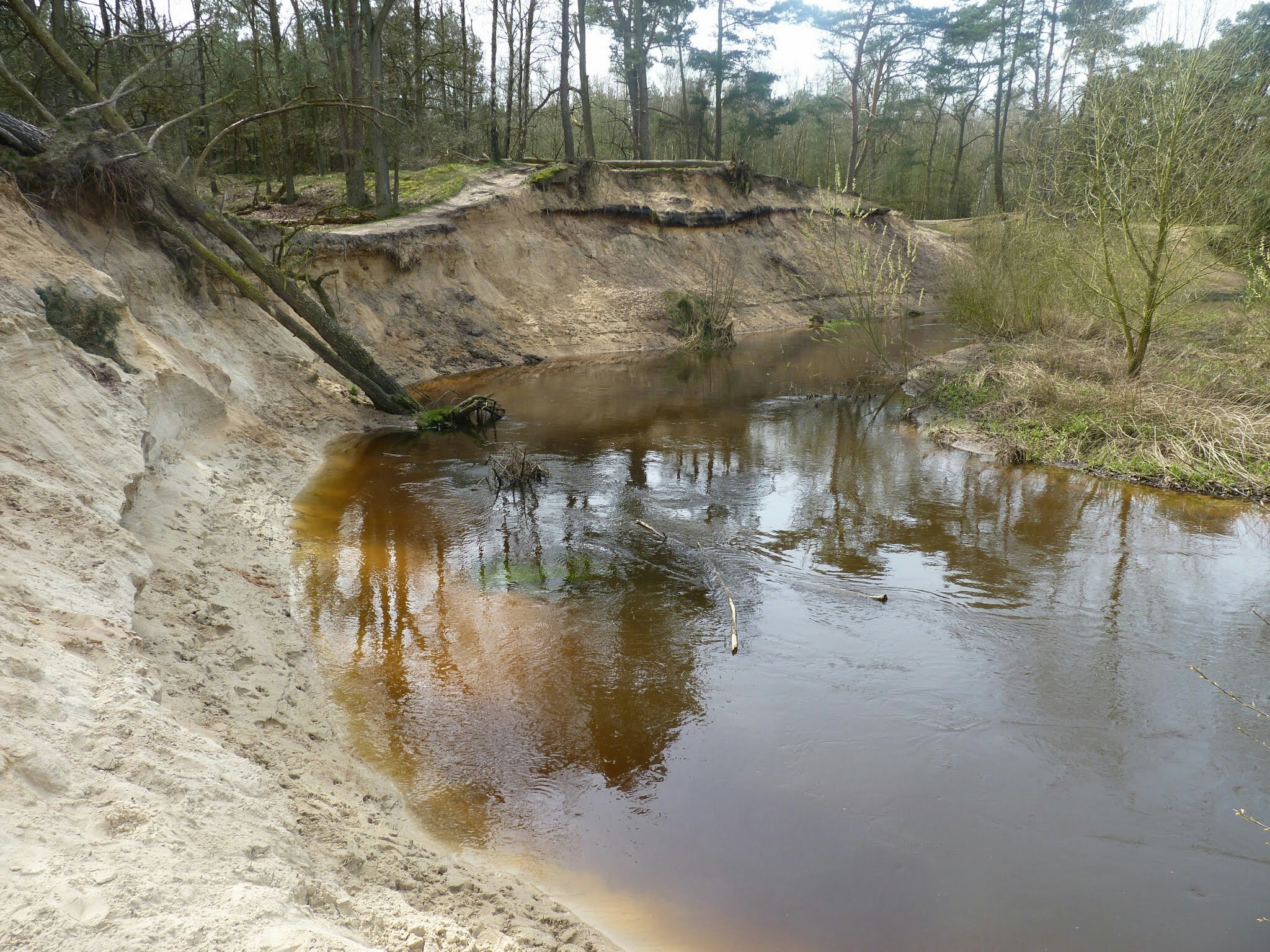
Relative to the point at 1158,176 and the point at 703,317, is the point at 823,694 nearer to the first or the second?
the point at 1158,176

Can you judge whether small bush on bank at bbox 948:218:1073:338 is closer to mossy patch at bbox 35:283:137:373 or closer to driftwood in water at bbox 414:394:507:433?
driftwood in water at bbox 414:394:507:433

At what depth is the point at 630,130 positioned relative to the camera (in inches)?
1323

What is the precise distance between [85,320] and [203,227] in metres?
5.68

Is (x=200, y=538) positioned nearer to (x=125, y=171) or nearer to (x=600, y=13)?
(x=125, y=171)

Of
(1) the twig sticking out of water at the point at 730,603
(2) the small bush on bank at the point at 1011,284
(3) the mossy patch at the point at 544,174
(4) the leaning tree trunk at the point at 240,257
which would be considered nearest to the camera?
(1) the twig sticking out of water at the point at 730,603

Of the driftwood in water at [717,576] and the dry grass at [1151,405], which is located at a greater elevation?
the dry grass at [1151,405]

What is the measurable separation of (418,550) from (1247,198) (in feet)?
39.4

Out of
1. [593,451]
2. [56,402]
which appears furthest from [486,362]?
[56,402]

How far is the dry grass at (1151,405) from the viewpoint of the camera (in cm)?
997

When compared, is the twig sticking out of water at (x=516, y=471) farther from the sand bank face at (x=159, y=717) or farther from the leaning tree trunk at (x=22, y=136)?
the leaning tree trunk at (x=22, y=136)

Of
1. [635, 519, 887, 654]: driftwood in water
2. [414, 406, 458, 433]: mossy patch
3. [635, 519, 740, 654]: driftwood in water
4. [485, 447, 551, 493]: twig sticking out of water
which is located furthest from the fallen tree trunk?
[635, 519, 887, 654]: driftwood in water

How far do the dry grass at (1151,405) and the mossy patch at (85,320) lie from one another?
36.0 feet

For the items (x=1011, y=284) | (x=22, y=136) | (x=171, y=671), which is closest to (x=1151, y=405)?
(x=1011, y=284)

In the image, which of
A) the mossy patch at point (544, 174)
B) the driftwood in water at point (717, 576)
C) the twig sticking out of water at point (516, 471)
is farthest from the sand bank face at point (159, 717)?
the mossy patch at point (544, 174)
